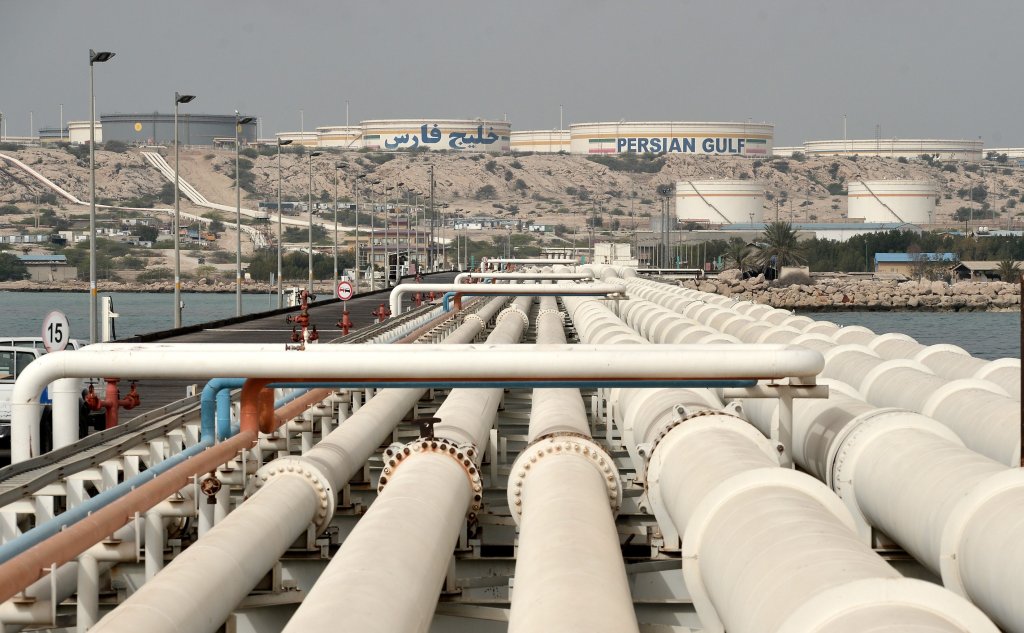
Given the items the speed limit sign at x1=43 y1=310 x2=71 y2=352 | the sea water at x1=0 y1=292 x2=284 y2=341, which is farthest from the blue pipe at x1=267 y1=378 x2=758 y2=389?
the sea water at x1=0 y1=292 x2=284 y2=341

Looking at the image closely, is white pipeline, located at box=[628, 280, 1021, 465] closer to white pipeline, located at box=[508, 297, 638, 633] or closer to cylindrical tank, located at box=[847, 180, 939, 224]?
white pipeline, located at box=[508, 297, 638, 633]

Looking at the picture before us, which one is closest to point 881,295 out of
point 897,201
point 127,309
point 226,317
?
point 226,317

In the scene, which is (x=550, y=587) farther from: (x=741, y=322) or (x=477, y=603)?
(x=741, y=322)

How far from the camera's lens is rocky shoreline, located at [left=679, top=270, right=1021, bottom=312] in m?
120

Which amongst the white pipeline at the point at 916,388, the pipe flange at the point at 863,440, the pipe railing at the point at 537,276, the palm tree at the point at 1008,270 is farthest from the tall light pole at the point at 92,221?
the palm tree at the point at 1008,270

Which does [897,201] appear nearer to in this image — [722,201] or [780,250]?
[722,201]

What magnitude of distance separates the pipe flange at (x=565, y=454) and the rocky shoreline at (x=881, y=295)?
342 ft

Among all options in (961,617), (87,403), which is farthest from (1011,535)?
(87,403)

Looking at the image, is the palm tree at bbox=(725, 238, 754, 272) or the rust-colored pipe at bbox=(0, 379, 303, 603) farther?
the palm tree at bbox=(725, 238, 754, 272)

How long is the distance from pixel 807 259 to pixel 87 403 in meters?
135

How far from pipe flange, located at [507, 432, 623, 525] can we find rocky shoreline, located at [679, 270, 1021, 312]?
10428cm

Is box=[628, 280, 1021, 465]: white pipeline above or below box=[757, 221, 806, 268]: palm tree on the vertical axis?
below

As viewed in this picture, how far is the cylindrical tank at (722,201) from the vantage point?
195 metres

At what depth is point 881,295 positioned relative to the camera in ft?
407
